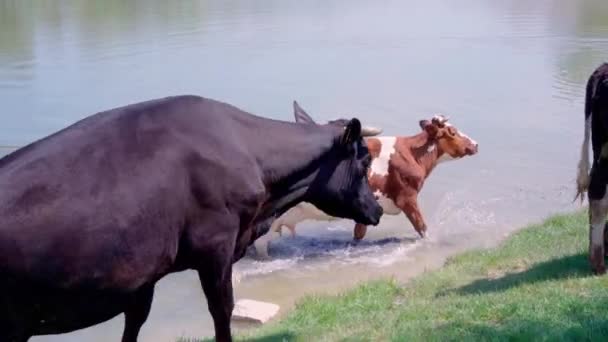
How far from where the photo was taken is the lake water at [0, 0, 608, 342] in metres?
11.9

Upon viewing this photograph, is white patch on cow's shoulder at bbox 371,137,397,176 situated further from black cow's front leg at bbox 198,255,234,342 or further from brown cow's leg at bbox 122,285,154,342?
black cow's front leg at bbox 198,255,234,342

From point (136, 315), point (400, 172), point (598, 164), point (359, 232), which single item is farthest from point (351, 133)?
point (400, 172)

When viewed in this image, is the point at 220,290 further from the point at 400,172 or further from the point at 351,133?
the point at 400,172

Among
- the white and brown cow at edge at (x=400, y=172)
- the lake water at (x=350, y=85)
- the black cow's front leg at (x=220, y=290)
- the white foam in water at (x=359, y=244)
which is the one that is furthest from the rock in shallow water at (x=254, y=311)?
the black cow's front leg at (x=220, y=290)

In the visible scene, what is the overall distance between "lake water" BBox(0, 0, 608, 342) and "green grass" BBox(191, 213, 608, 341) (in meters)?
1.37

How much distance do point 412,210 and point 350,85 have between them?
407 inches

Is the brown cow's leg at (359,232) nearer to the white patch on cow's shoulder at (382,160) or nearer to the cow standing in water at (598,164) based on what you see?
the white patch on cow's shoulder at (382,160)

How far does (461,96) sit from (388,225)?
28.1 feet

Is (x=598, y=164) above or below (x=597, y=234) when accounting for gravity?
above

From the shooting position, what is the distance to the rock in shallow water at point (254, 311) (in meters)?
9.55

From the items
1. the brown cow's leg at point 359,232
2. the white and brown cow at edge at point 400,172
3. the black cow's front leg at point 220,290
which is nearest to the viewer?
the black cow's front leg at point 220,290

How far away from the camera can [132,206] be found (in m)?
5.49

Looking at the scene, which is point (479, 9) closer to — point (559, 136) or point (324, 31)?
point (324, 31)

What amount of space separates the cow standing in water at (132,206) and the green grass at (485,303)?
1.46 m
